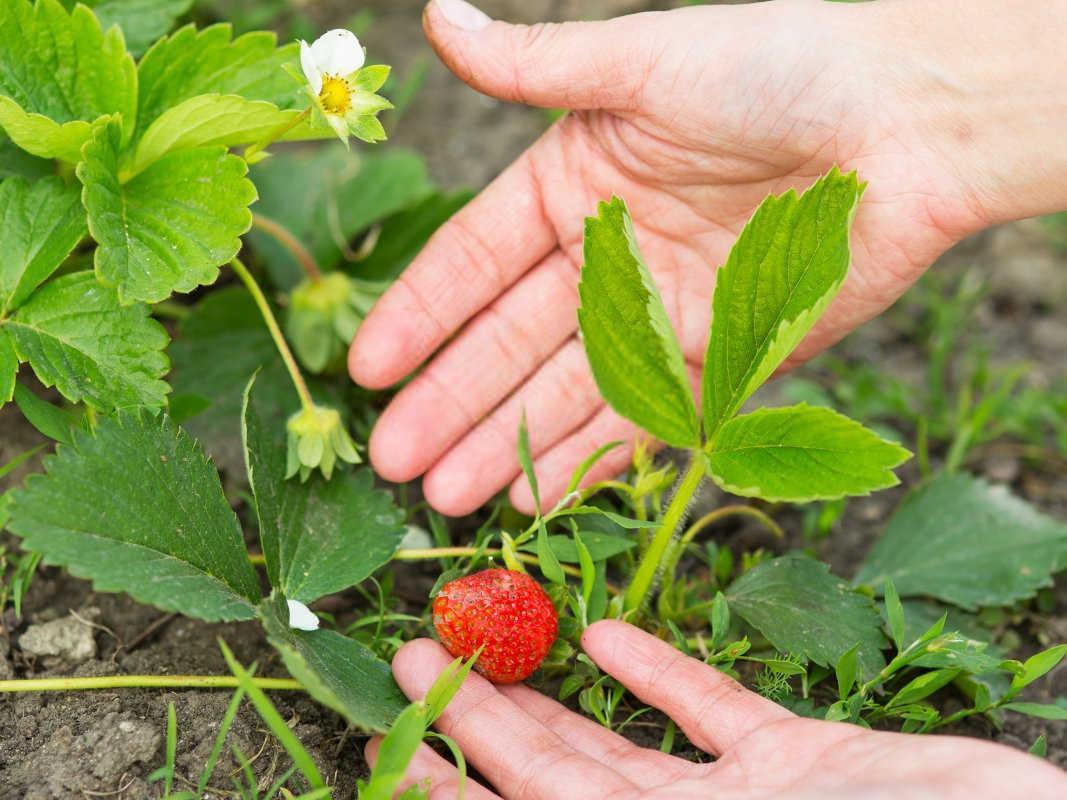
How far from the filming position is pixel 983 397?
8.06 ft

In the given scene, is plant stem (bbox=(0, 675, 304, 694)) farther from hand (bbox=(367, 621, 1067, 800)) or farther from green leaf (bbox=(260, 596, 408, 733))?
hand (bbox=(367, 621, 1067, 800))

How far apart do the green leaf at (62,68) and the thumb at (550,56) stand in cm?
54

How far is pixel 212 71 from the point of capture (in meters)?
1.83

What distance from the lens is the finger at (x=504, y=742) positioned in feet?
4.83

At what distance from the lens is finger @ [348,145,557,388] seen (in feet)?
6.56

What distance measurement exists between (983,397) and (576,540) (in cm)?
125

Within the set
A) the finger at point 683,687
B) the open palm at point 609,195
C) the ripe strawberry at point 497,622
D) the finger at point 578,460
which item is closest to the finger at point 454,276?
the open palm at point 609,195

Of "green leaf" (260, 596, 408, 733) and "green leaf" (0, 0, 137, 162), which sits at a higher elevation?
"green leaf" (0, 0, 137, 162)

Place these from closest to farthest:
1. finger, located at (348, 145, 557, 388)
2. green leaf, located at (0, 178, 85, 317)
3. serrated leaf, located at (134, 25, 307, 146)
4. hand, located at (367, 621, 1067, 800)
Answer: hand, located at (367, 621, 1067, 800), green leaf, located at (0, 178, 85, 317), serrated leaf, located at (134, 25, 307, 146), finger, located at (348, 145, 557, 388)

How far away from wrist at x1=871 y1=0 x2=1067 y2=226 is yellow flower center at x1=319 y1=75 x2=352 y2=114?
939mm

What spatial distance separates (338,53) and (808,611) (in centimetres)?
113

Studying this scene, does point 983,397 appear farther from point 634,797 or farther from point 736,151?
point 634,797

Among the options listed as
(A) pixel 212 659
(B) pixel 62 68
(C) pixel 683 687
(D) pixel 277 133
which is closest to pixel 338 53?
(D) pixel 277 133

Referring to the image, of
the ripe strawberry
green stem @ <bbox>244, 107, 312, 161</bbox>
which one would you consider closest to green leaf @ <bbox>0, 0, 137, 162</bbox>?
green stem @ <bbox>244, 107, 312, 161</bbox>
